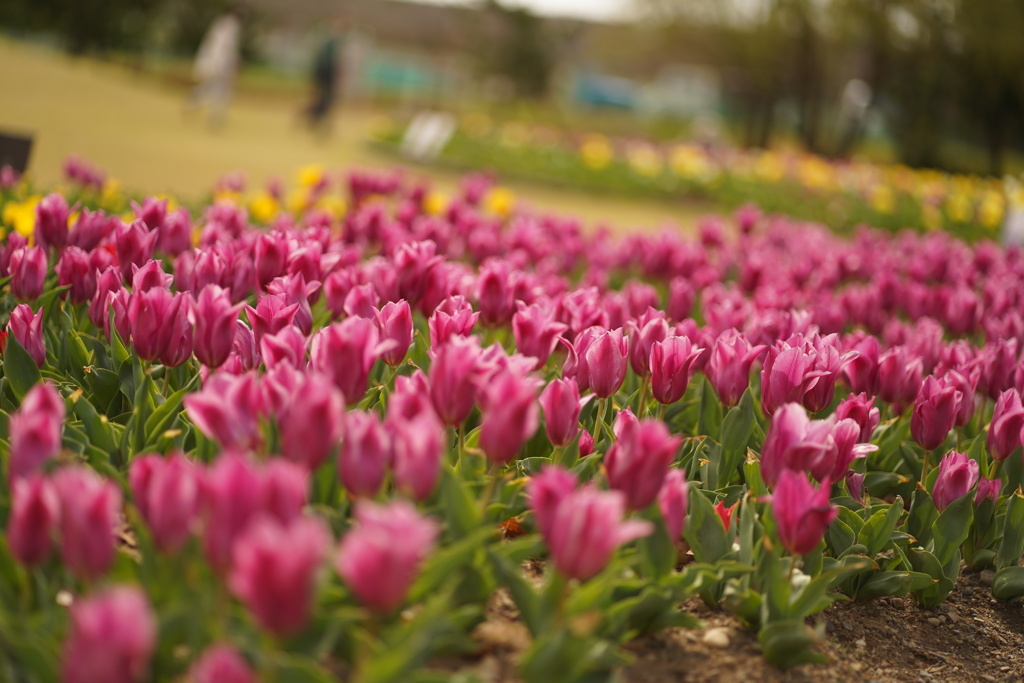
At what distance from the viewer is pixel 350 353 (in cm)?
192

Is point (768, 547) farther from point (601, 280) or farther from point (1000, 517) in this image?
point (601, 280)

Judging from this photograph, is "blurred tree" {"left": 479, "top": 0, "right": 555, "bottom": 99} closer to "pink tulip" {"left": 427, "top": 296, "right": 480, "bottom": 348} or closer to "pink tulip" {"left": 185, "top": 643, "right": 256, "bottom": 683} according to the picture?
"pink tulip" {"left": 427, "top": 296, "right": 480, "bottom": 348}

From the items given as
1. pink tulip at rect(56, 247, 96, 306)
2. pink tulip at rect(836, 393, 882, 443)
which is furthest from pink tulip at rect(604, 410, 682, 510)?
pink tulip at rect(56, 247, 96, 306)

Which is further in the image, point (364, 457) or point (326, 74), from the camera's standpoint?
point (326, 74)

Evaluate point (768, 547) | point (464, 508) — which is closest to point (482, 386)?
point (464, 508)

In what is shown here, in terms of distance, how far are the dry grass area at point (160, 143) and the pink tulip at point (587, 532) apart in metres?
8.11

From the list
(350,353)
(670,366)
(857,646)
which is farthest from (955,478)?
(350,353)

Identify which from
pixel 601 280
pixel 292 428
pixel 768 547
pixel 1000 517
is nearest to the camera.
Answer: pixel 292 428

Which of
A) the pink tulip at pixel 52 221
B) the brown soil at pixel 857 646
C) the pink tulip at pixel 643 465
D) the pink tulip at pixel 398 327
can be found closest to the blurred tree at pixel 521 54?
the pink tulip at pixel 52 221

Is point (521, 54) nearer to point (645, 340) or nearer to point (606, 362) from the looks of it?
point (645, 340)

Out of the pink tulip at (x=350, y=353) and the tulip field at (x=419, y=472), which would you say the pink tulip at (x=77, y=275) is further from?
the pink tulip at (x=350, y=353)

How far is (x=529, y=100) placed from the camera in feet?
148

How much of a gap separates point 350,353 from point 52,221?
6.56 feet

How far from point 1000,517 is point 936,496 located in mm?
284
